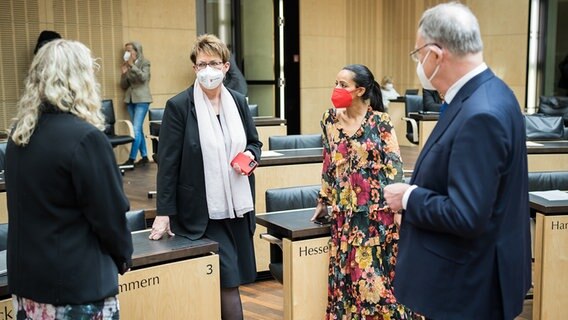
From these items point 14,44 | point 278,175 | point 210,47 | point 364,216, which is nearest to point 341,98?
point 364,216

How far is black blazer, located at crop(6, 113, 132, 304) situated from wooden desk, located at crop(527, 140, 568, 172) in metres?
4.55

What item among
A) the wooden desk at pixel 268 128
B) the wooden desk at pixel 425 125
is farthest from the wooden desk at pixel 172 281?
the wooden desk at pixel 425 125

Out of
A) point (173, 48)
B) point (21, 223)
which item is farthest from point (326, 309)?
point (173, 48)

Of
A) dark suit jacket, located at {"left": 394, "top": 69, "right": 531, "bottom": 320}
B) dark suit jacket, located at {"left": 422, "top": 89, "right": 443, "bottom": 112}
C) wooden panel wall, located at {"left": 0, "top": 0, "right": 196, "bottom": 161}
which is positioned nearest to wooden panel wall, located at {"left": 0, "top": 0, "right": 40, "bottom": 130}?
wooden panel wall, located at {"left": 0, "top": 0, "right": 196, "bottom": 161}

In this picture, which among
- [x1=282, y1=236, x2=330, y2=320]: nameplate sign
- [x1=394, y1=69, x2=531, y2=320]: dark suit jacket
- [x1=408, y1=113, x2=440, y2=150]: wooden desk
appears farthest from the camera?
[x1=408, y1=113, x2=440, y2=150]: wooden desk

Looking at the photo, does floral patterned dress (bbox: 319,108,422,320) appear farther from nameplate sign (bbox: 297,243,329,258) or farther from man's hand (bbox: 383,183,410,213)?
man's hand (bbox: 383,183,410,213)

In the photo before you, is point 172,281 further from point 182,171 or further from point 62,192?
point 62,192

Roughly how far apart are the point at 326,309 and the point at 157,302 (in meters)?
1.02

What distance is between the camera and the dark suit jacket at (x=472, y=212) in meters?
1.84

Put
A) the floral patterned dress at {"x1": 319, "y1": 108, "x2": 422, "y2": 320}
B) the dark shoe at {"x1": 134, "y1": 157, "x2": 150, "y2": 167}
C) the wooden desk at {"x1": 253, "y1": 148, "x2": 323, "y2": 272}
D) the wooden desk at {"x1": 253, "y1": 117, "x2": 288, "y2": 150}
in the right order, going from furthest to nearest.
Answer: the dark shoe at {"x1": 134, "y1": 157, "x2": 150, "y2": 167} < the wooden desk at {"x1": 253, "y1": 117, "x2": 288, "y2": 150} < the wooden desk at {"x1": 253, "y1": 148, "x2": 323, "y2": 272} < the floral patterned dress at {"x1": 319, "y1": 108, "x2": 422, "y2": 320}

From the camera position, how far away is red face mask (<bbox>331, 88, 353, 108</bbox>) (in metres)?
3.30

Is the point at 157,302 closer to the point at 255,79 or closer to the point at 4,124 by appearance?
the point at 4,124

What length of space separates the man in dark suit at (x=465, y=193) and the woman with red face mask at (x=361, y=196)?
1.24m

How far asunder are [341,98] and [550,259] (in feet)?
4.85
